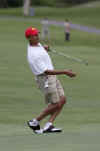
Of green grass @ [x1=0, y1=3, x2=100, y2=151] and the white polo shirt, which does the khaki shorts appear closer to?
the white polo shirt

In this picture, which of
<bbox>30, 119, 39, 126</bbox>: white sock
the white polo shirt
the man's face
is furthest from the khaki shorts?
the man's face

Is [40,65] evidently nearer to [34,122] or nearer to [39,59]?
[39,59]

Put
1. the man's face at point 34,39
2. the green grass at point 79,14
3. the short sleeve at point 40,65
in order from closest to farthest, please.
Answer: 1. the short sleeve at point 40,65
2. the man's face at point 34,39
3. the green grass at point 79,14

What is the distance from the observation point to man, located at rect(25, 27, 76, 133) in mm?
10086

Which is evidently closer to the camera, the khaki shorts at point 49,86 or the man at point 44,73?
the man at point 44,73

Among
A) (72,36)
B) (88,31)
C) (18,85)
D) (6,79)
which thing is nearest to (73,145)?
(18,85)

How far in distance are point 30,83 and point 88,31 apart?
35.5 m

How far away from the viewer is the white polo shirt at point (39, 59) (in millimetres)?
10055

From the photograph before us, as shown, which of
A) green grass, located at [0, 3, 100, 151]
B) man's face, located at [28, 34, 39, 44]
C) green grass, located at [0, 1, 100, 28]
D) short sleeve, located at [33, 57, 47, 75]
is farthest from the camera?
green grass, located at [0, 1, 100, 28]

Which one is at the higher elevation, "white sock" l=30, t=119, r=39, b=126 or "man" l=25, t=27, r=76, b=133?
"man" l=25, t=27, r=76, b=133

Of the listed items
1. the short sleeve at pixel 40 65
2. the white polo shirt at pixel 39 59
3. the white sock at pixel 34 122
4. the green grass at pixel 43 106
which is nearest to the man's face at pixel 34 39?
the white polo shirt at pixel 39 59

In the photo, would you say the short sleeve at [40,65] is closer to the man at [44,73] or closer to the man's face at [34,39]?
the man at [44,73]

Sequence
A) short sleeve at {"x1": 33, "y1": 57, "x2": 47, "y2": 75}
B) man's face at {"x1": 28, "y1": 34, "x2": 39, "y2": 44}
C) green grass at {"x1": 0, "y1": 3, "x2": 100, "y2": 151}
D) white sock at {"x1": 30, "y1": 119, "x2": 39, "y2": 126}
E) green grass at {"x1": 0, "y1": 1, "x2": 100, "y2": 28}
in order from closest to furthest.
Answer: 1. green grass at {"x1": 0, "y1": 3, "x2": 100, "y2": 151}
2. short sleeve at {"x1": 33, "y1": 57, "x2": 47, "y2": 75}
3. man's face at {"x1": 28, "y1": 34, "x2": 39, "y2": 44}
4. white sock at {"x1": 30, "y1": 119, "x2": 39, "y2": 126}
5. green grass at {"x1": 0, "y1": 1, "x2": 100, "y2": 28}

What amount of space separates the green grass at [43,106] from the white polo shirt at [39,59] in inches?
44.3
